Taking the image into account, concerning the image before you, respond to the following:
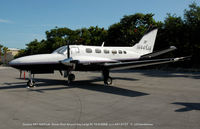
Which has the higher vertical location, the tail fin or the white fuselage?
the tail fin

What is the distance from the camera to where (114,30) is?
46781 millimetres

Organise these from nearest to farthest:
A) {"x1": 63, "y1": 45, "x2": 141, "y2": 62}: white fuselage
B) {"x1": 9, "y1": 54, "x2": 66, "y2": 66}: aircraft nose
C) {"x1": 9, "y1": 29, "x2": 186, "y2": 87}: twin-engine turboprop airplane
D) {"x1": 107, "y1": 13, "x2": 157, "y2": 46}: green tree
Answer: {"x1": 9, "y1": 54, "x2": 66, "y2": 66}: aircraft nose
{"x1": 9, "y1": 29, "x2": 186, "y2": 87}: twin-engine turboprop airplane
{"x1": 63, "y1": 45, "x2": 141, "y2": 62}: white fuselage
{"x1": 107, "y1": 13, "x2": 157, "y2": 46}: green tree

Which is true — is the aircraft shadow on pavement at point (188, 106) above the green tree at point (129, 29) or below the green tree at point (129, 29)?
below

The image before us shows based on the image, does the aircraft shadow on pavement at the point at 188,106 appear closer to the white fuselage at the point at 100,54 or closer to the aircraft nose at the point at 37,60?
the white fuselage at the point at 100,54

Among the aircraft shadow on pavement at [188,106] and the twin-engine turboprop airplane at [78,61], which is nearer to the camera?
the aircraft shadow on pavement at [188,106]

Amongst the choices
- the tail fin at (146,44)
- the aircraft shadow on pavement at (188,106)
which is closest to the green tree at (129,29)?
the tail fin at (146,44)

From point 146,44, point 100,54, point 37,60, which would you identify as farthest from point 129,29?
point 37,60

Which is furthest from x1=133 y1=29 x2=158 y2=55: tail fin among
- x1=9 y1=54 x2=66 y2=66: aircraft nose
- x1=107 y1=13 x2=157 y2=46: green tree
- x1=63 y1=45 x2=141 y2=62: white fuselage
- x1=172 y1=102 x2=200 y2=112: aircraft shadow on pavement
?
x1=107 y1=13 x2=157 y2=46: green tree

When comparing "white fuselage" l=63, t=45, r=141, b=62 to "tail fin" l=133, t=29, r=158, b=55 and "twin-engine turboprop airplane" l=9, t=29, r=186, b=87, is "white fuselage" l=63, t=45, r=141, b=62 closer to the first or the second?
"twin-engine turboprop airplane" l=9, t=29, r=186, b=87

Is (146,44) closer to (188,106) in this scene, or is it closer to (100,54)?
(100,54)

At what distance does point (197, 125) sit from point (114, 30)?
4299 cm

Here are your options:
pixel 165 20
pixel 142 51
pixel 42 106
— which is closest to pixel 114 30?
pixel 165 20

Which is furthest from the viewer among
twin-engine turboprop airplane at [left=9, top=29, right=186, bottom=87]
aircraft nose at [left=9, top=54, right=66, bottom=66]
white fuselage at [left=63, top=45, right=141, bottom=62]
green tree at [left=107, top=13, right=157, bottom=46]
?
green tree at [left=107, top=13, right=157, bottom=46]

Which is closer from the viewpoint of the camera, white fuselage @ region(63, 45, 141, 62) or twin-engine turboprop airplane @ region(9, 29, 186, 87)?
twin-engine turboprop airplane @ region(9, 29, 186, 87)
